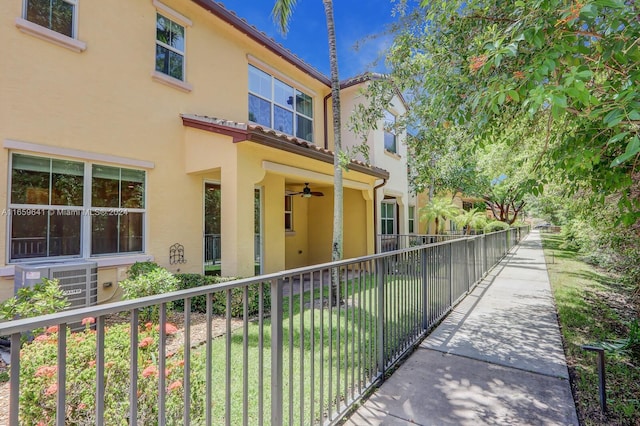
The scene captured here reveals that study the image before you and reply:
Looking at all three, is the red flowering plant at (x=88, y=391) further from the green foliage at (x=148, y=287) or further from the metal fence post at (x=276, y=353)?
the green foliage at (x=148, y=287)

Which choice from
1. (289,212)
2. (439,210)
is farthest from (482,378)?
(439,210)

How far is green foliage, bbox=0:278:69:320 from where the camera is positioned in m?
4.11

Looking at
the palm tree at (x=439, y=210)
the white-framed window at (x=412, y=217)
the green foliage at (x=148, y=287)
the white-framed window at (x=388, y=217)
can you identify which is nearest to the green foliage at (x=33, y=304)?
the green foliage at (x=148, y=287)

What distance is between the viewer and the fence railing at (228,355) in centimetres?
165

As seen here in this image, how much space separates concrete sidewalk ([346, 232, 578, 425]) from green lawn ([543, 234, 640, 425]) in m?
0.15

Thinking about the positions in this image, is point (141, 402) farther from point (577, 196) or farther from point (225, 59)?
point (225, 59)

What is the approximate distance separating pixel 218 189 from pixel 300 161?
246 centimetres

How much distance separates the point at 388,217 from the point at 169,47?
11.7m

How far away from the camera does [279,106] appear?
10969mm

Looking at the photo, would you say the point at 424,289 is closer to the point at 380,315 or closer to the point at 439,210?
the point at 380,315

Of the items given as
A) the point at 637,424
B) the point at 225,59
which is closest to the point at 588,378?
the point at 637,424

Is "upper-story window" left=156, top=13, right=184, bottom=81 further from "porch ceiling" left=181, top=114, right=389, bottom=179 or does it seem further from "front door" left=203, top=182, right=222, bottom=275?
"front door" left=203, top=182, right=222, bottom=275

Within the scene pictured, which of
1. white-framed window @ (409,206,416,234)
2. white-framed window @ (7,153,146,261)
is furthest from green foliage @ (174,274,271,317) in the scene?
white-framed window @ (409,206,416,234)

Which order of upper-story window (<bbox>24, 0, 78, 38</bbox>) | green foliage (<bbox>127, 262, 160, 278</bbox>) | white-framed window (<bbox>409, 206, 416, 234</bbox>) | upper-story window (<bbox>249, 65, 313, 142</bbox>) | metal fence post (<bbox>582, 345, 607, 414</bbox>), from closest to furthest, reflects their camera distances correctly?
metal fence post (<bbox>582, 345, 607, 414</bbox>)
upper-story window (<bbox>24, 0, 78, 38</bbox>)
green foliage (<bbox>127, 262, 160, 278</bbox>)
upper-story window (<bbox>249, 65, 313, 142</bbox>)
white-framed window (<bbox>409, 206, 416, 234</bbox>)
